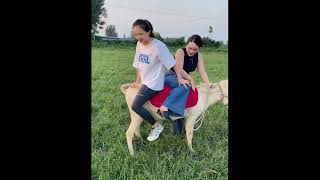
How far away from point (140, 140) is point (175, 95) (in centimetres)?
19

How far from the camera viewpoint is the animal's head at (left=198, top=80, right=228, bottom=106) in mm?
1892

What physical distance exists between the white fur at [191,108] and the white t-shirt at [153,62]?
6 cm

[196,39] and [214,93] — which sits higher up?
[196,39]

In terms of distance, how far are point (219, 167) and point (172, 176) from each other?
0.16m

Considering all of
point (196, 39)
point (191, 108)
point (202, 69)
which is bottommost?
point (191, 108)

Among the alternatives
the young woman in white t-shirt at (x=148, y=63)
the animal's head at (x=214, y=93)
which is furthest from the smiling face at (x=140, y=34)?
A: the animal's head at (x=214, y=93)

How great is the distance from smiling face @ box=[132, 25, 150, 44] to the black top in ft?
0.42

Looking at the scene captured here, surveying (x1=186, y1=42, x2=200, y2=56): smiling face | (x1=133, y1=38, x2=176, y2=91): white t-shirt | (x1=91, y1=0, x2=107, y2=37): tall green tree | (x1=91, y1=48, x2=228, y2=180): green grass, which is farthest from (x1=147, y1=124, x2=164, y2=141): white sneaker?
(x1=91, y1=0, x2=107, y2=37): tall green tree

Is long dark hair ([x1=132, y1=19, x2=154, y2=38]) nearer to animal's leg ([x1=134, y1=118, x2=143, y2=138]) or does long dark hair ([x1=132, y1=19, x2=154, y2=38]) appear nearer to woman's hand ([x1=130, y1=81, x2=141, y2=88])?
woman's hand ([x1=130, y1=81, x2=141, y2=88])

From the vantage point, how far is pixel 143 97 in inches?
73.6

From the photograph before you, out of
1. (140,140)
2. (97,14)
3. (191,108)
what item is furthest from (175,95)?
(97,14)

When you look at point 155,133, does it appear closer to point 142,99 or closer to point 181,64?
point 142,99

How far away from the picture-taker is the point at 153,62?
1.86m
